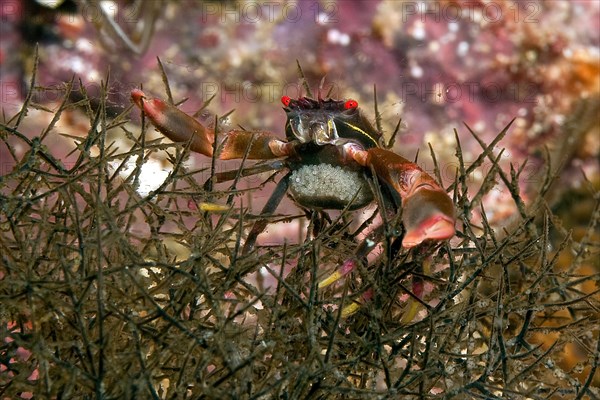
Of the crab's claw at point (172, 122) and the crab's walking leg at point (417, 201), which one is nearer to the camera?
the crab's walking leg at point (417, 201)

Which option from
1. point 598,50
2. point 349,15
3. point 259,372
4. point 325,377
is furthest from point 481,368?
point 598,50

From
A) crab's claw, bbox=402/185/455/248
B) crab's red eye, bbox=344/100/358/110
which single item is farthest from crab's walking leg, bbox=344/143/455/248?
crab's red eye, bbox=344/100/358/110

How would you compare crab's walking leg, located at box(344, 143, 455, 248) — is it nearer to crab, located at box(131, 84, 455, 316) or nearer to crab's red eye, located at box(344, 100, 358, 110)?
crab, located at box(131, 84, 455, 316)

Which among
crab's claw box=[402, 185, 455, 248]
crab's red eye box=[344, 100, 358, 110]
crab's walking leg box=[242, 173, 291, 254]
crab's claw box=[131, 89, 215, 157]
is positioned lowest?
crab's claw box=[402, 185, 455, 248]

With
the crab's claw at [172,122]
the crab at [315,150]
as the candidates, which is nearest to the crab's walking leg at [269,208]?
the crab at [315,150]

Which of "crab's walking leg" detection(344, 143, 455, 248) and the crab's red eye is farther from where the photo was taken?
the crab's red eye

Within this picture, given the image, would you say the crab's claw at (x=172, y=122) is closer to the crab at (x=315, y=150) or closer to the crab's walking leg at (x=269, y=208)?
the crab at (x=315, y=150)

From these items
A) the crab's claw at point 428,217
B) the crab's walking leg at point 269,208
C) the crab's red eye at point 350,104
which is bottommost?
the crab's claw at point 428,217
